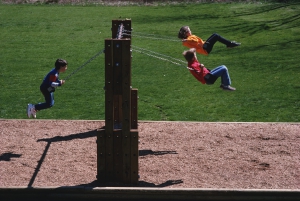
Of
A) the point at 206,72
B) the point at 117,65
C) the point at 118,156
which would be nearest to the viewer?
the point at 117,65

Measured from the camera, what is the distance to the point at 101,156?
10523mm

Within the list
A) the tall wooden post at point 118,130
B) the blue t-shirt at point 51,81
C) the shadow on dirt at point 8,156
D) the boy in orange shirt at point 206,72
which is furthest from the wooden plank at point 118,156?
the shadow on dirt at point 8,156

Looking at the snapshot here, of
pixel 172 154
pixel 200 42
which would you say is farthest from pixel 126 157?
pixel 200 42

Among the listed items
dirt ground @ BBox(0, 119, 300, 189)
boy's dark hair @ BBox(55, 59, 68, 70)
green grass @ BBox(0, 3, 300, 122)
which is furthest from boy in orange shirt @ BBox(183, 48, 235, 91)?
green grass @ BBox(0, 3, 300, 122)

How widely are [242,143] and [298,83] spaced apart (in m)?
5.39

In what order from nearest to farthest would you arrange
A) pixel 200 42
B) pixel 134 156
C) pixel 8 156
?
pixel 134 156 < pixel 8 156 < pixel 200 42

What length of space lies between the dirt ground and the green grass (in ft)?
3.48

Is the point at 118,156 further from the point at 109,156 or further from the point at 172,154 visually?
the point at 172,154

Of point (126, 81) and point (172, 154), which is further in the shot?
point (172, 154)

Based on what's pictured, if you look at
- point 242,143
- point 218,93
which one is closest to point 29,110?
point 242,143

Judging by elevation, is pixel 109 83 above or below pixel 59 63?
below

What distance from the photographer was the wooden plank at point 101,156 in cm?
1042

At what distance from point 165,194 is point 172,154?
8.16 ft

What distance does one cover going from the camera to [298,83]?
17516 millimetres
